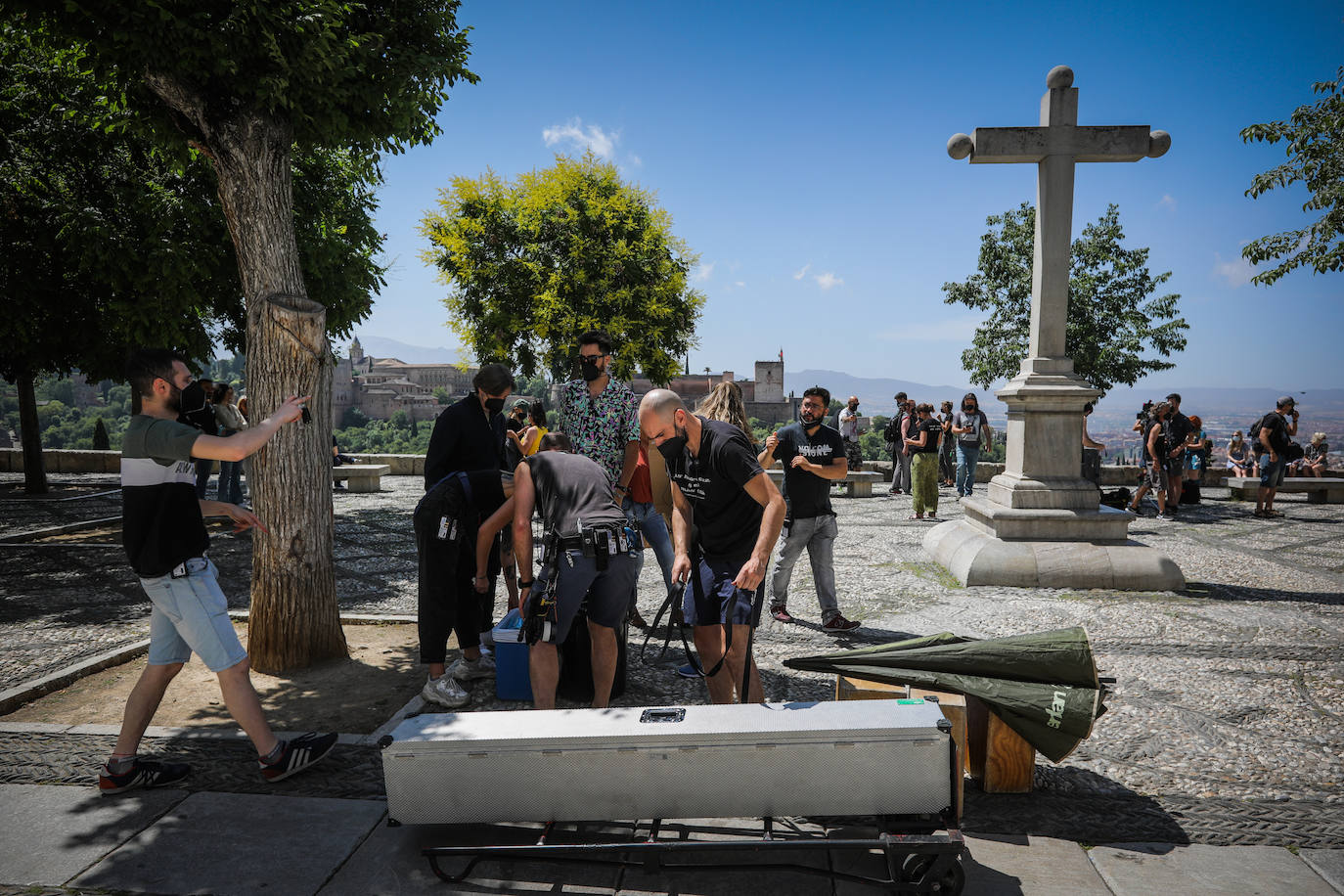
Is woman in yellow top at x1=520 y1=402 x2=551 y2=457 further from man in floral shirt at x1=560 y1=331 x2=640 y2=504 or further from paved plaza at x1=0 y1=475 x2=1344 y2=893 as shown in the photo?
man in floral shirt at x1=560 y1=331 x2=640 y2=504

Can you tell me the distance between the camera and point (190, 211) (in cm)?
1045

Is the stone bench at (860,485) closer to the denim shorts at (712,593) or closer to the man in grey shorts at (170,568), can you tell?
the denim shorts at (712,593)

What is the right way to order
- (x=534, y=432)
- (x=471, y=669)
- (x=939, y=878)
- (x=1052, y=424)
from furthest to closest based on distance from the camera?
(x=534, y=432) < (x=1052, y=424) < (x=471, y=669) < (x=939, y=878)

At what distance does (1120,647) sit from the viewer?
5.36 meters

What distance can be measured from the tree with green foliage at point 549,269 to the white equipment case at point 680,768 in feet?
84.6

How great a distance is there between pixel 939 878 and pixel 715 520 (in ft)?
5.75

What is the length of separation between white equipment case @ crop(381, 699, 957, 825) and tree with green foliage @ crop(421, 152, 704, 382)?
25.8m

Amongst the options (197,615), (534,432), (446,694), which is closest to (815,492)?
(446,694)

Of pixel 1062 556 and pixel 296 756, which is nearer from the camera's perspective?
pixel 296 756

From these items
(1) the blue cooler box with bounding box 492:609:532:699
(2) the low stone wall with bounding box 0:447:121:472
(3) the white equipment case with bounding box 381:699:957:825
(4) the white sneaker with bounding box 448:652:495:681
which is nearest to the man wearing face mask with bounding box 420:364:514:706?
(4) the white sneaker with bounding box 448:652:495:681

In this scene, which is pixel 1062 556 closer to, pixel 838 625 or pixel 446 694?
pixel 838 625

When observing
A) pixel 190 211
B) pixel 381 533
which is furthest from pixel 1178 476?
pixel 190 211

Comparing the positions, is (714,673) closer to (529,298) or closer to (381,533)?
(381,533)

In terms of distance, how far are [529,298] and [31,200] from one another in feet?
60.5
